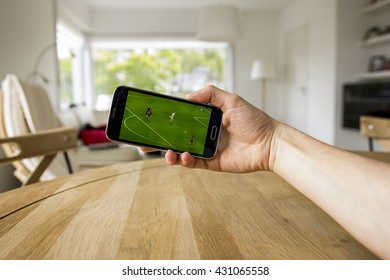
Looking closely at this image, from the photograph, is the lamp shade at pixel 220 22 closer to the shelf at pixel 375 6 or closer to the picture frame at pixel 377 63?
the shelf at pixel 375 6

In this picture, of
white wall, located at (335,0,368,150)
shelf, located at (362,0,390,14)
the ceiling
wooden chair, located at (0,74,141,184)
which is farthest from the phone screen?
the ceiling

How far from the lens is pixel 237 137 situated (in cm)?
69

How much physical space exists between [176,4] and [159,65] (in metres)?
1.05

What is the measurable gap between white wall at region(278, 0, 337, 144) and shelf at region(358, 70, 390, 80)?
301 mm

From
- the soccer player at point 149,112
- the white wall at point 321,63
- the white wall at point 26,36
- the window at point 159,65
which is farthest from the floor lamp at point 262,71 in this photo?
the soccer player at point 149,112

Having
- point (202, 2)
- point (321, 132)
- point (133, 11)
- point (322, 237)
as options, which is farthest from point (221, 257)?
point (133, 11)

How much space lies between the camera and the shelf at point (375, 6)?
3611 mm

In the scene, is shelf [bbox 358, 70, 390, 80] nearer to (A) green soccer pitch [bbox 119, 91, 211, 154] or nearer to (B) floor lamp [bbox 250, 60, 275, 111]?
(B) floor lamp [bbox 250, 60, 275, 111]

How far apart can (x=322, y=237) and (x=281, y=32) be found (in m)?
5.82

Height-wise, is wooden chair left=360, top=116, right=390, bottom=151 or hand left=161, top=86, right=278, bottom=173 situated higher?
hand left=161, top=86, right=278, bottom=173

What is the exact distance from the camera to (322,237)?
48 centimetres

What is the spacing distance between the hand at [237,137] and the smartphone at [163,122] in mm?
25

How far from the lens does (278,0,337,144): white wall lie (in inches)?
165

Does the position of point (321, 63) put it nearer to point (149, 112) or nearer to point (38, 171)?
point (38, 171)
